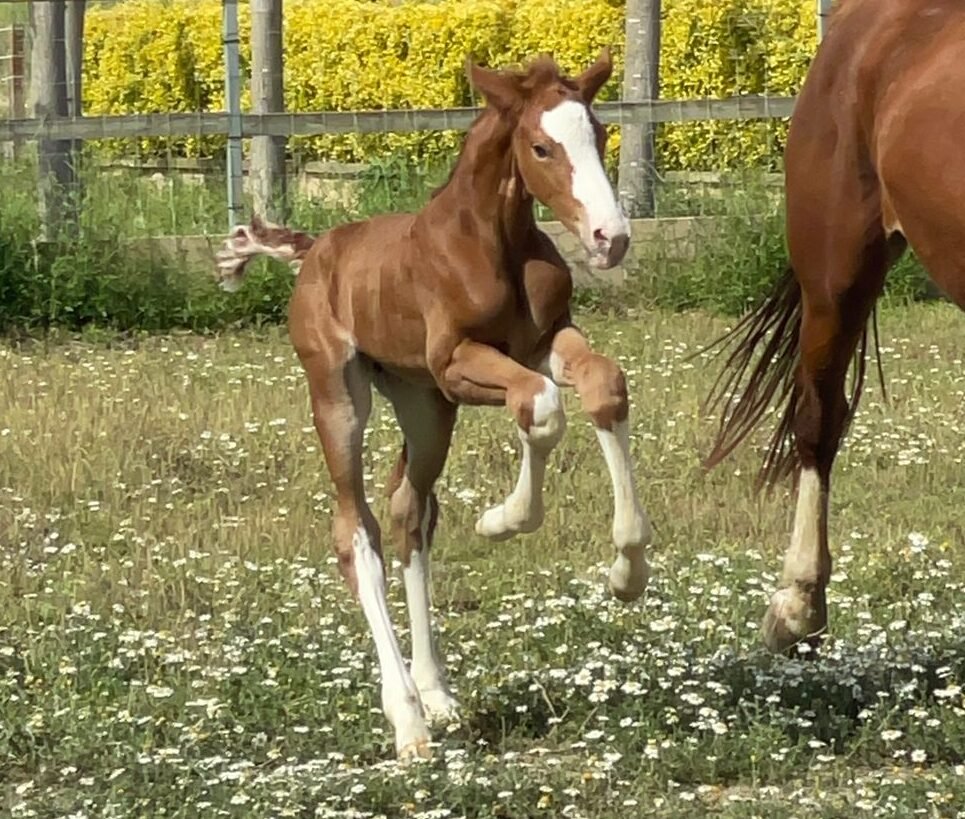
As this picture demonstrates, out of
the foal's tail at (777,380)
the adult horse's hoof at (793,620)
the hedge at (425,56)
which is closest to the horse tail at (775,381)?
the foal's tail at (777,380)

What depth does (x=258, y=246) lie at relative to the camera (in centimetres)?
564

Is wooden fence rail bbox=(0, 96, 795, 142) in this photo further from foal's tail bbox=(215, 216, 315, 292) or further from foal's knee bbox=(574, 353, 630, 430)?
foal's knee bbox=(574, 353, 630, 430)

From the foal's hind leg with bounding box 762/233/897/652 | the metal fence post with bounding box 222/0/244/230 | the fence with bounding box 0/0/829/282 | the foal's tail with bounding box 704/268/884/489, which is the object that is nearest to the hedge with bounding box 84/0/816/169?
the fence with bounding box 0/0/829/282

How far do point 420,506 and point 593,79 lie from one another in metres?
1.19

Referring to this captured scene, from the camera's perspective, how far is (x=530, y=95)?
187 inches

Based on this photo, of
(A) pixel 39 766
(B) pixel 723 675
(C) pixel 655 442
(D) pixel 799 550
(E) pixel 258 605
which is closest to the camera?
(A) pixel 39 766

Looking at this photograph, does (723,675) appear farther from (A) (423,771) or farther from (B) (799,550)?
(A) (423,771)

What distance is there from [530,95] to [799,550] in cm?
186

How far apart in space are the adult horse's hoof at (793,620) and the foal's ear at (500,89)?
181 cm

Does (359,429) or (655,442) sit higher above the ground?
(359,429)

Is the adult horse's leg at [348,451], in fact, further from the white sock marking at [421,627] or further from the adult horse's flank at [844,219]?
the adult horse's flank at [844,219]

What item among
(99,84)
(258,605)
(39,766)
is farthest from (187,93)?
(39,766)

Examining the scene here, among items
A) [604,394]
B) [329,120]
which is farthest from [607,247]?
[329,120]

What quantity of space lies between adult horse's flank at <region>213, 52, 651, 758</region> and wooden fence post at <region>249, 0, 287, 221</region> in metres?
7.41
